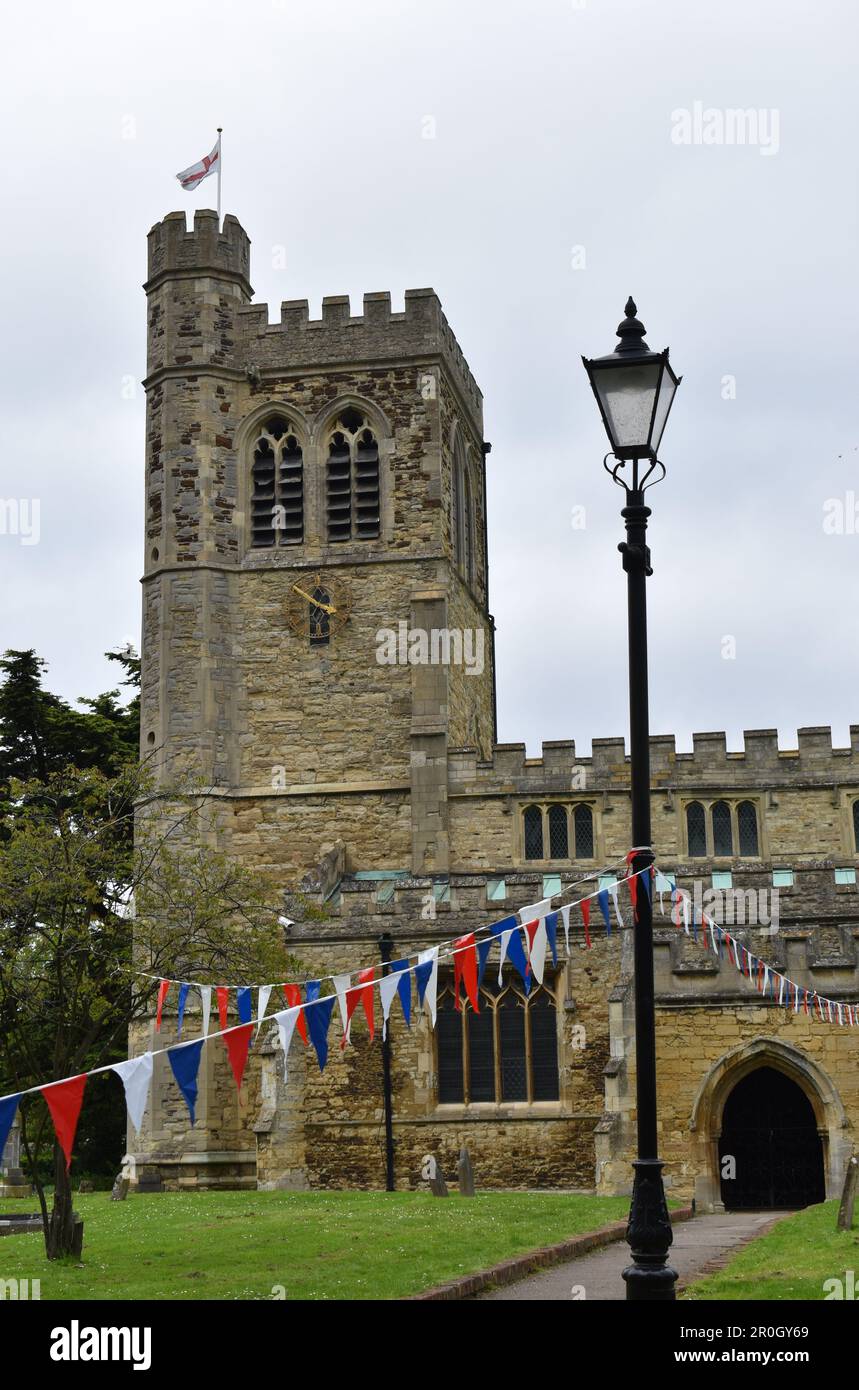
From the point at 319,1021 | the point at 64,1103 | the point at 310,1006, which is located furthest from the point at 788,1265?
the point at 64,1103

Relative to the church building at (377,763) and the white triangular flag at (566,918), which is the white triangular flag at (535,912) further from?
the church building at (377,763)

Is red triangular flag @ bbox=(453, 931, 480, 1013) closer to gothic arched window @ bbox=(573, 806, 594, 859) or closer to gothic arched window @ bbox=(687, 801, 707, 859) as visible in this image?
gothic arched window @ bbox=(573, 806, 594, 859)

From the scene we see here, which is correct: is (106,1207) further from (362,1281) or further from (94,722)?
(94,722)

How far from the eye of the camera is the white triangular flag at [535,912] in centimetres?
1376

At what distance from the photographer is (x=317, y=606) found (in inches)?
1412

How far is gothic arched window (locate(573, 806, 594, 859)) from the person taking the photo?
1331 inches

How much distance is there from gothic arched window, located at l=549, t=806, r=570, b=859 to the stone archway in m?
11.0

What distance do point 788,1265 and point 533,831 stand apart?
20.8 m

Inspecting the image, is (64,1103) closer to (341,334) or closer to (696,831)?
(696,831)

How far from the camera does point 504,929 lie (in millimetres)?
13922

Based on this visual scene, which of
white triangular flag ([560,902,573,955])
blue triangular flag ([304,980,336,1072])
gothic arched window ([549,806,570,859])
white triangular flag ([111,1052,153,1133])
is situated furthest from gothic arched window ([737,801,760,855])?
white triangular flag ([111,1052,153,1133])

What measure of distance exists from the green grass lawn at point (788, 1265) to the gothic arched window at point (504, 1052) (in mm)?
9544
